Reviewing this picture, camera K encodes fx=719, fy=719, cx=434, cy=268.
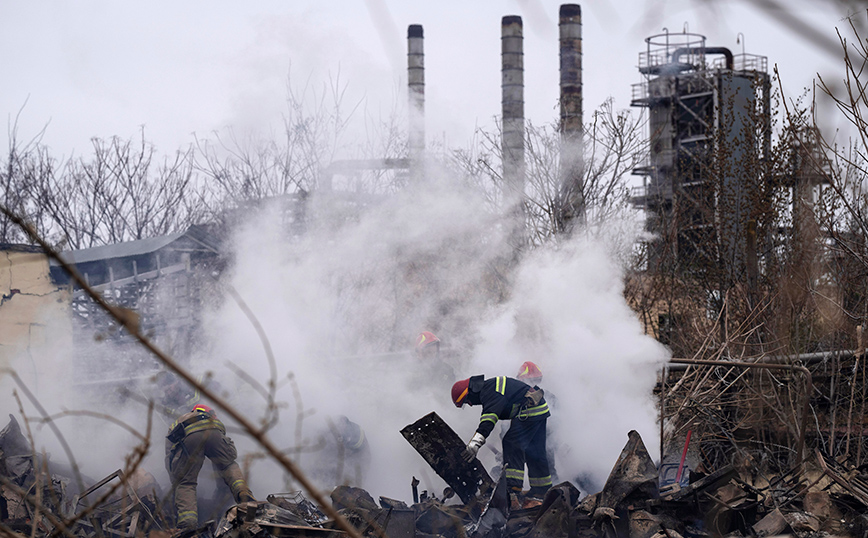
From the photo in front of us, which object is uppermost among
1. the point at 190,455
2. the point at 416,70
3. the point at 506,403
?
the point at 416,70

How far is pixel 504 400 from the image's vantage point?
7.55 meters

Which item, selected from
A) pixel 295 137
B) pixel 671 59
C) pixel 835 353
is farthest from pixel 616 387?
pixel 671 59

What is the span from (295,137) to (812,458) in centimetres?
1501

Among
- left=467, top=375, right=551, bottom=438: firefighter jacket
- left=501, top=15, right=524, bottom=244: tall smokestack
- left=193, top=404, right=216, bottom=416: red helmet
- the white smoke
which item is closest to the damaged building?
the white smoke

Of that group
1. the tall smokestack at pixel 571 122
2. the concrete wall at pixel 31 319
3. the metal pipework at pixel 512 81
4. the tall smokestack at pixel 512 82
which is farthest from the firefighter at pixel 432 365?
the metal pipework at pixel 512 81

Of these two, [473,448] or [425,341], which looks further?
[425,341]

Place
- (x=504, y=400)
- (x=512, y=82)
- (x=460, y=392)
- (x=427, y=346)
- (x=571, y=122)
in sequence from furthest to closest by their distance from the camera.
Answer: (x=512, y=82)
(x=571, y=122)
(x=427, y=346)
(x=460, y=392)
(x=504, y=400)

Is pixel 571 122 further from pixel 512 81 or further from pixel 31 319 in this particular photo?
pixel 31 319

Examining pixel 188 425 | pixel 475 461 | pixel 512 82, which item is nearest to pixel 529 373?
pixel 475 461

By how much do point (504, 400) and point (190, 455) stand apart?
321 cm

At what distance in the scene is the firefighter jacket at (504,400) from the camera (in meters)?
7.54

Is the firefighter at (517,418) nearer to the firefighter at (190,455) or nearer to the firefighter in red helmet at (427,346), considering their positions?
the firefighter in red helmet at (427,346)

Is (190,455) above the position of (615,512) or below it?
above

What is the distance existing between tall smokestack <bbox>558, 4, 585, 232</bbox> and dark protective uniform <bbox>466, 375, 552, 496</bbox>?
30.3 feet
